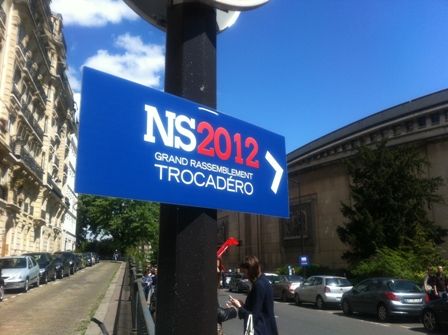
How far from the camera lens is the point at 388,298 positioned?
59.6 feet

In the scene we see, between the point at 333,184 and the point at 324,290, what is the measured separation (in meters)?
21.6

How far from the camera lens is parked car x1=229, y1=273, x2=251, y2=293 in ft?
118

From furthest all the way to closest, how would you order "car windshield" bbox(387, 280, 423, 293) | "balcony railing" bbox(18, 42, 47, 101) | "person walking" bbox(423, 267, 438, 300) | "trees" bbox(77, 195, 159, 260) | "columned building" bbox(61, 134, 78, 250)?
"columned building" bbox(61, 134, 78, 250), "trees" bbox(77, 195, 159, 260), "balcony railing" bbox(18, 42, 47, 101), "car windshield" bbox(387, 280, 423, 293), "person walking" bbox(423, 267, 438, 300)

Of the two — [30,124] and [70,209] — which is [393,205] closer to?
[30,124]

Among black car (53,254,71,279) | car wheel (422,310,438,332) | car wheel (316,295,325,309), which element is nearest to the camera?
car wheel (422,310,438,332)

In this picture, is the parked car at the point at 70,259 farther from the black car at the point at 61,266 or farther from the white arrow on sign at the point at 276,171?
the white arrow on sign at the point at 276,171

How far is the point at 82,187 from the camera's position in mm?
2486

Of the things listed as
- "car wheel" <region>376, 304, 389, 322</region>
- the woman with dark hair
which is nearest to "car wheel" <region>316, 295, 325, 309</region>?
"car wheel" <region>376, 304, 389, 322</region>

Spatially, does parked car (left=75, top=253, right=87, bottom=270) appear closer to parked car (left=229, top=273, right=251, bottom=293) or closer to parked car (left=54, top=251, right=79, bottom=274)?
parked car (left=54, top=251, right=79, bottom=274)

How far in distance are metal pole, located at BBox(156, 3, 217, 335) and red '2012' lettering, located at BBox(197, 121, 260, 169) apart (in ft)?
0.63

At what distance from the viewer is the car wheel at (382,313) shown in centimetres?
1825

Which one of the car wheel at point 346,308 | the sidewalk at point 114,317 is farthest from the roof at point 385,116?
the sidewalk at point 114,317

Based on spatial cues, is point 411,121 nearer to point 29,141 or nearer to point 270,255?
point 270,255

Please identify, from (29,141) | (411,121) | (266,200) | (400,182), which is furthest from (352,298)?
(29,141)
